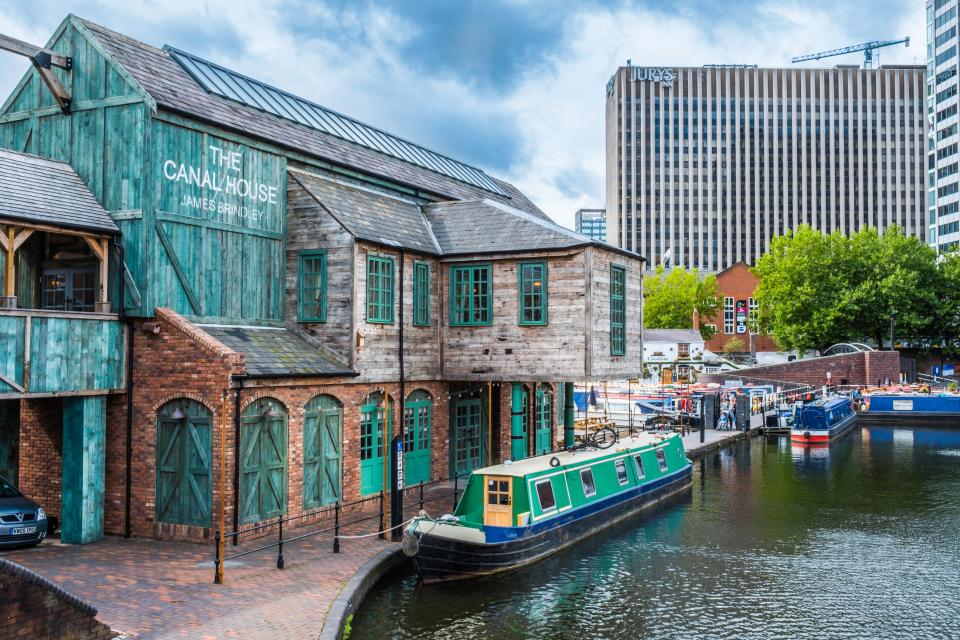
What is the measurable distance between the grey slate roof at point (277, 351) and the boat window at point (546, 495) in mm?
5028

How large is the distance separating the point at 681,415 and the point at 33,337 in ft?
108

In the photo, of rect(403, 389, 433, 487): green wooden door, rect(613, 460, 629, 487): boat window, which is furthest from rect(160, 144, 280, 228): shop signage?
rect(613, 460, 629, 487): boat window

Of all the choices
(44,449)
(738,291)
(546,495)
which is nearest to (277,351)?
(44,449)

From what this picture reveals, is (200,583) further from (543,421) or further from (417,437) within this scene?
(543,421)

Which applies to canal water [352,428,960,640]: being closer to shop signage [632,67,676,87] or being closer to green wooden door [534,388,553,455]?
green wooden door [534,388,553,455]

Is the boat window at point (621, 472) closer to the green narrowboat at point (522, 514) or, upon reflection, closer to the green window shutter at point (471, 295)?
the green narrowboat at point (522, 514)

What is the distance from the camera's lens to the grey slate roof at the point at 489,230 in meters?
21.4

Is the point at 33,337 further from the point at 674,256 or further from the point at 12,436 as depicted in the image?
the point at 674,256

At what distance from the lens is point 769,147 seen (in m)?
128

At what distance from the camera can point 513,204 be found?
31797mm

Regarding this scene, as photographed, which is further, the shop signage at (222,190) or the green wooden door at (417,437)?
the green wooden door at (417,437)

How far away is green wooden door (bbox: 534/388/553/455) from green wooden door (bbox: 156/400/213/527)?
13.4 meters

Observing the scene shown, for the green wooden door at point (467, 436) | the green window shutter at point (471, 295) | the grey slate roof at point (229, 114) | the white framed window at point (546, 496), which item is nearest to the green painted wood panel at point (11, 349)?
the grey slate roof at point (229, 114)

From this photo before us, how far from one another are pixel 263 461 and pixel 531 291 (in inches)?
328
